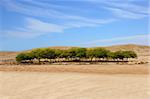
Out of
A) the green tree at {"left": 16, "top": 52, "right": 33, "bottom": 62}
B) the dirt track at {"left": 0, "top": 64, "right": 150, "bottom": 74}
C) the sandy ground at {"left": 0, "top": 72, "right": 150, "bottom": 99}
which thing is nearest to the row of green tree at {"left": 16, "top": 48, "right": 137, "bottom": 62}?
the green tree at {"left": 16, "top": 52, "right": 33, "bottom": 62}

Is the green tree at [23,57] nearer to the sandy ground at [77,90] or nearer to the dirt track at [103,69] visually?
the dirt track at [103,69]

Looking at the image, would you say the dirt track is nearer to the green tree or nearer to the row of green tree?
the row of green tree

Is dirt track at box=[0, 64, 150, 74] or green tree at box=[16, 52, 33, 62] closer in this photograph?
dirt track at box=[0, 64, 150, 74]

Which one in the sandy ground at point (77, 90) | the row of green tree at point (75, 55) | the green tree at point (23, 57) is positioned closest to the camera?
the sandy ground at point (77, 90)

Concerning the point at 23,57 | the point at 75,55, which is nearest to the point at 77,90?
the point at 75,55

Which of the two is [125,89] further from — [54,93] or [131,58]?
[131,58]

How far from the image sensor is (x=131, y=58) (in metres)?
75.3

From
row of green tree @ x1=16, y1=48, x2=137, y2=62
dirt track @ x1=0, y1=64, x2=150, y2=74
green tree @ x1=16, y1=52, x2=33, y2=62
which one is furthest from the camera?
green tree @ x1=16, y1=52, x2=33, y2=62

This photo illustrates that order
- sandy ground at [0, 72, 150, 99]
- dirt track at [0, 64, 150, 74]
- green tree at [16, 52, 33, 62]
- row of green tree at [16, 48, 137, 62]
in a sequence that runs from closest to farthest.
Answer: sandy ground at [0, 72, 150, 99], dirt track at [0, 64, 150, 74], row of green tree at [16, 48, 137, 62], green tree at [16, 52, 33, 62]

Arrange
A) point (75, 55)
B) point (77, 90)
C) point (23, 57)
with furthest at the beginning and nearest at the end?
point (23, 57), point (75, 55), point (77, 90)

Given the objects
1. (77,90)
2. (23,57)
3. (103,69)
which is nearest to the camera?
(77,90)

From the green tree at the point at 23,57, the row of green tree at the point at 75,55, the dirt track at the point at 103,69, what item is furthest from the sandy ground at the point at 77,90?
the green tree at the point at 23,57

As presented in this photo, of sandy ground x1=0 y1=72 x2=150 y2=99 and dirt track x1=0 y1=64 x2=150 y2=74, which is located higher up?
dirt track x1=0 y1=64 x2=150 y2=74

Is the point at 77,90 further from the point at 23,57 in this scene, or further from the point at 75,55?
the point at 23,57
